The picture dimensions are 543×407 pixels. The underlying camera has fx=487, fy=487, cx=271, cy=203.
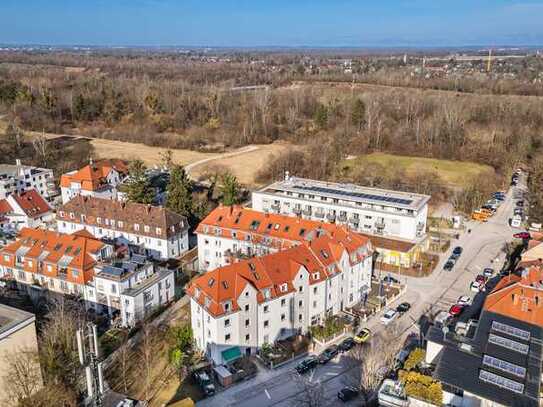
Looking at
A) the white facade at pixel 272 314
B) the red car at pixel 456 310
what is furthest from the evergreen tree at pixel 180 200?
the red car at pixel 456 310

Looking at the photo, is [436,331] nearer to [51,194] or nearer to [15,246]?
[15,246]

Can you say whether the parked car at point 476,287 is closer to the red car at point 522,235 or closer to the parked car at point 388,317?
the parked car at point 388,317

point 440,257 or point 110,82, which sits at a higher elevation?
point 110,82

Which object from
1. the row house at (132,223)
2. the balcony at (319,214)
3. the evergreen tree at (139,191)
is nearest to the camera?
the row house at (132,223)

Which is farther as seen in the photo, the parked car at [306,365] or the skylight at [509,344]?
the parked car at [306,365]

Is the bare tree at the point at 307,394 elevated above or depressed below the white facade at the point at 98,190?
below

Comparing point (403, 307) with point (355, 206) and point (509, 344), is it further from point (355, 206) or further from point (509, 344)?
point (355, 206)

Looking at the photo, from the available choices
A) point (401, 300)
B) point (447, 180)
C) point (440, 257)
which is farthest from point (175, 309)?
point (447, 180)

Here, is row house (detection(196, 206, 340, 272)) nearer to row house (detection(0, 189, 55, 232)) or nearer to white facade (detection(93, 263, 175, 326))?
white facade (detection(93, 263, 175, 326))
